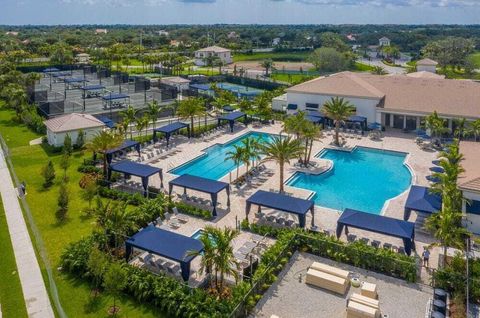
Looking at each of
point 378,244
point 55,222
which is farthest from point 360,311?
point 55,222

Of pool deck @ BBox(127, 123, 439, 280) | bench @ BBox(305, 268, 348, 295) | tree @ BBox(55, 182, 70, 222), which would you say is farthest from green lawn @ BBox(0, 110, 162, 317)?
bench @ BBox(305, 268, 348, 295)

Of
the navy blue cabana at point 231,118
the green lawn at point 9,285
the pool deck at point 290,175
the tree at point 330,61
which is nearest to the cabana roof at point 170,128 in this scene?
the pool deck at point 290,175

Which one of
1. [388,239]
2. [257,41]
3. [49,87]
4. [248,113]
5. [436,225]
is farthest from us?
[257,41]

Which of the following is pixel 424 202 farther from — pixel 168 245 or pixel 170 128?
pixel 170 128

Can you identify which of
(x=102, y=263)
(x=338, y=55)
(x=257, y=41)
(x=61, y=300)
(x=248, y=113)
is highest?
(x=257, y=41)

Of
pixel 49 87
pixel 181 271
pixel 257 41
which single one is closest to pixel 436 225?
pixel 181 271

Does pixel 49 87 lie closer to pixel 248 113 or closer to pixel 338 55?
pixel 248 113
